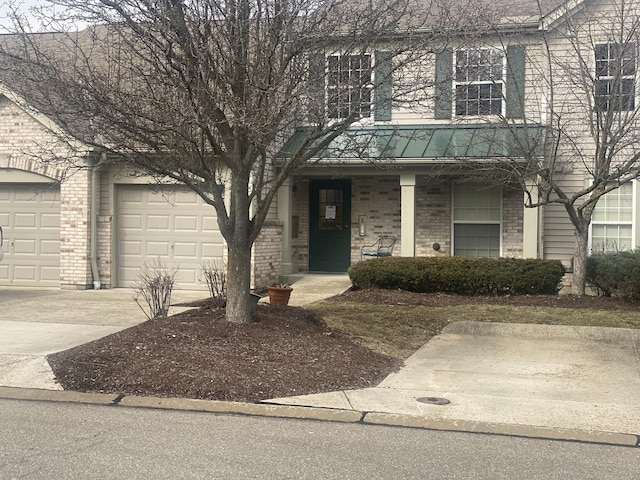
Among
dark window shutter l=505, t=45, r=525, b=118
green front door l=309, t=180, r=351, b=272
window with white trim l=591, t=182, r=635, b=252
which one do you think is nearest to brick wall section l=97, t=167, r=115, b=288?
green front door l=309, t=180, r=351, b=272

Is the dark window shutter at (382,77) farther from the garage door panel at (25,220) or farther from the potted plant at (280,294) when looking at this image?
the garage door panel at (25,220)

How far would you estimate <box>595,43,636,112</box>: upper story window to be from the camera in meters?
11.5

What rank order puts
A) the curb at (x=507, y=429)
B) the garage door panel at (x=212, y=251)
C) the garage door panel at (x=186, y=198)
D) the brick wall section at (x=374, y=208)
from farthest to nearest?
the brick wall section at (x=374, y=208) → the garage door panel at (x=186, y=198) → the garage door panel at (x=212, y=251) → the curb at (x=507, y=429)

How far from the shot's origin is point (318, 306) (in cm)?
1254

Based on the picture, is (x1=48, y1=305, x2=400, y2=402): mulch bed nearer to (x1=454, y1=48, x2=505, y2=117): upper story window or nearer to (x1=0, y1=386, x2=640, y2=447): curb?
(x1=0, y1=386, x2=640, y2=447): curb

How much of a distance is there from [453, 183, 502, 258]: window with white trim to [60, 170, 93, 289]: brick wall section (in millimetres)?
8514

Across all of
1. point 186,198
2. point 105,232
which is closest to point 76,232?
point 105,232

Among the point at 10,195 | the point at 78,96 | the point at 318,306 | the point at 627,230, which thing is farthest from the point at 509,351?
the point at 10,195

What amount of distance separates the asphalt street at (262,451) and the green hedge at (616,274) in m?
7.65

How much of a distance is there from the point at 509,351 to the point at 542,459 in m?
4.25

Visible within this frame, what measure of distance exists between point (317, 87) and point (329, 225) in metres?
9.48

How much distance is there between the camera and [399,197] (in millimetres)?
17125

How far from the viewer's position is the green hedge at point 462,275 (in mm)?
13562

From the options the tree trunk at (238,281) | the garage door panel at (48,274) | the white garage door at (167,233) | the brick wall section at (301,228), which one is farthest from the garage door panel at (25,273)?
the tree trunk at (238,281)
